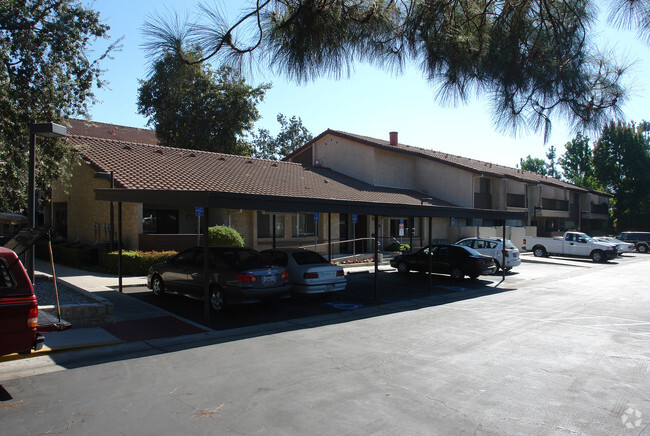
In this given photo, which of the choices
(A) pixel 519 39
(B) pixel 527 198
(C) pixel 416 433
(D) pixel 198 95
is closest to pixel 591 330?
(A) pixel 519 39

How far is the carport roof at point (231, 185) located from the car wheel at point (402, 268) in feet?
10.1

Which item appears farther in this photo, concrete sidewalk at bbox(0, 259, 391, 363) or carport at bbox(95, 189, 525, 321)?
carport at bbox(95, 189, 525, 321)

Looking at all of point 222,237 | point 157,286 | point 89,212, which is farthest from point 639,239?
point 89,212

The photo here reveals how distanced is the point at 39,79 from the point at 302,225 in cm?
1426

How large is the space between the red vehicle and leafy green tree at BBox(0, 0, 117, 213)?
8961 millimetres

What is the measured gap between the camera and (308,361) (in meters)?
7.40


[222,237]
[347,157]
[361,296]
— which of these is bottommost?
[361,296]

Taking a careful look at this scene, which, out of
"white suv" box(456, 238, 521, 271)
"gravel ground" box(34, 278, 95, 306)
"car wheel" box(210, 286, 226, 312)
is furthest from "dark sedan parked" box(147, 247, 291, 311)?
"white suv" box(456, 238, 521, 271)

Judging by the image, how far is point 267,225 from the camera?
80.0 ft

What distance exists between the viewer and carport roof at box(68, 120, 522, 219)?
1073cm

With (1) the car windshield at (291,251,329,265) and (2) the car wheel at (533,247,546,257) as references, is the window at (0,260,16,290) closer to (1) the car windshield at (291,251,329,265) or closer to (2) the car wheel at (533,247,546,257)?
(1) the car windshield at (291,251,329,265)

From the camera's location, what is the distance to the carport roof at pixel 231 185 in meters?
10.7

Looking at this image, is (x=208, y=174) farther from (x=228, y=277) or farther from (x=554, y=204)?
(x=554, y=204)

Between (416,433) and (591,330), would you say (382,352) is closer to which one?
(416,433)
